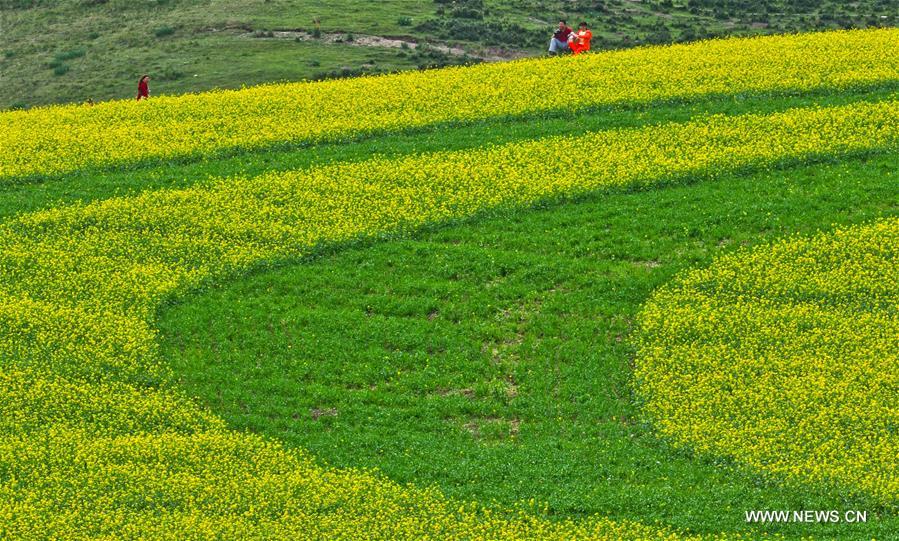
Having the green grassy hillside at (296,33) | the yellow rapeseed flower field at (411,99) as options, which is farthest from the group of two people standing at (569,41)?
the green grassy hillside at (296,33)

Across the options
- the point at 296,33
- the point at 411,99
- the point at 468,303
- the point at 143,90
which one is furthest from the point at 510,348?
the point at 296,33

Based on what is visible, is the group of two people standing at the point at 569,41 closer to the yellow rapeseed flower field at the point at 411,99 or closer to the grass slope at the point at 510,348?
the yellow rapeseed flower field at the point at 411,99

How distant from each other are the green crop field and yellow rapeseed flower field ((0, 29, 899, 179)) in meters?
0.18

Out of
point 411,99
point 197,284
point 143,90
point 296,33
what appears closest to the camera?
point 197,284

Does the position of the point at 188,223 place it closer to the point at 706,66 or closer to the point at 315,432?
the point at 315,432

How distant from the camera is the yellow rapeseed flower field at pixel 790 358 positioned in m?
25.3

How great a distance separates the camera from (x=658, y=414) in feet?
88.3

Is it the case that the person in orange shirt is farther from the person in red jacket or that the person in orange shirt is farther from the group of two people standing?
the person in red jacket

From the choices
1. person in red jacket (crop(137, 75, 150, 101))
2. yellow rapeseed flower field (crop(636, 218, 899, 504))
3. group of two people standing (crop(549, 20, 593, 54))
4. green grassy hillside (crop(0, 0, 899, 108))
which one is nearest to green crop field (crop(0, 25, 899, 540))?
yellow rapeseed flower field (crop(636, 218, 899, 504))

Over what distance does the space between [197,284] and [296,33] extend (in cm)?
2586

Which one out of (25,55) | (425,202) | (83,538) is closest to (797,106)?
(425,202)

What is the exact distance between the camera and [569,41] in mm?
49812

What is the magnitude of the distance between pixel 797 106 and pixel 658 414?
60.6 ft

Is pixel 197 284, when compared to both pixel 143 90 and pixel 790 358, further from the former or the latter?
pixel 143 90
